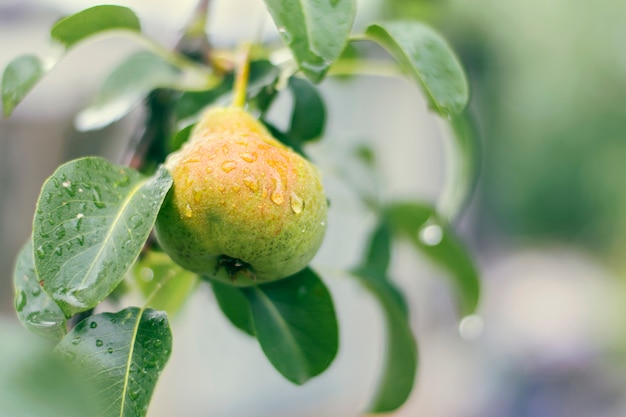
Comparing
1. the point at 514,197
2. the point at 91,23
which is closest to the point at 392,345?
the point at 91,23

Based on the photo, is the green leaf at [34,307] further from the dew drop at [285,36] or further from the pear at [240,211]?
the dew drop at [285,36]

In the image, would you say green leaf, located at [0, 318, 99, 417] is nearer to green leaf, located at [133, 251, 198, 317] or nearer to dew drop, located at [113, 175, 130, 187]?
dew drop, located at [113, 175, 130, 187]

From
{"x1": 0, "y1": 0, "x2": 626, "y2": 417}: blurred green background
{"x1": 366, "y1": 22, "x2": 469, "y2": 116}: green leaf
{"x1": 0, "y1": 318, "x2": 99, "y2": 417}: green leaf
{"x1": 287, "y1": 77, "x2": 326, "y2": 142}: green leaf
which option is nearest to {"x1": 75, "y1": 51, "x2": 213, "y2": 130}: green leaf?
{"x1": 287, "y1": 77, "x2": 326, "y2": 142}: green leaf

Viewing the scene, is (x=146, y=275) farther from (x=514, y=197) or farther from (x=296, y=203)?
(x=514, y=197)

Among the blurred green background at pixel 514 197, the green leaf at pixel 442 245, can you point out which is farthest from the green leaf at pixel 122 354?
the blurred green background at pixel 514 197

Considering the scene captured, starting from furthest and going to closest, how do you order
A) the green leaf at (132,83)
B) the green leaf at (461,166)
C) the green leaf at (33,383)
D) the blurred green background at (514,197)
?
1. the blurred green background at (514,197)
2. the green leaf at (461,166)
3. the green leaf at (132,83)
4. the green leaf at (33,383)

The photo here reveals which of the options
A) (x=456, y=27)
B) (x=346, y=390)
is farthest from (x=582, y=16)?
(x=346, y=390)

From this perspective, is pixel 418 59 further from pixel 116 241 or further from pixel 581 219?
pixel 581 219
